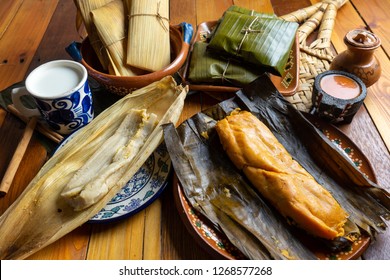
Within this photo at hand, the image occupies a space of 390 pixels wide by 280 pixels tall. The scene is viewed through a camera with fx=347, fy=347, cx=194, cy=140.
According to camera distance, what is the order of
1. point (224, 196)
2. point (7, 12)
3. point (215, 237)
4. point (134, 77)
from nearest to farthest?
point (215, 237)
point (224, 196)
point (134, 77)
point (7, 12)

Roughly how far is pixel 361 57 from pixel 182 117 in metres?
0.69

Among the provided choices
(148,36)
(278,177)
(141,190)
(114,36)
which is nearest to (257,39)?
(148,36)

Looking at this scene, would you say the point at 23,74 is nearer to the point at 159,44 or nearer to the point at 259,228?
the point at 159,44

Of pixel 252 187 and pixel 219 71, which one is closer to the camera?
pixel 252 187

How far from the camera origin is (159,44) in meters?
1.36

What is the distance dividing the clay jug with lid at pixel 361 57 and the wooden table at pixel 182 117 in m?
0.11

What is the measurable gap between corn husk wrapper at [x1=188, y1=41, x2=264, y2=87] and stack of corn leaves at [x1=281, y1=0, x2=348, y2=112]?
18 centimetres

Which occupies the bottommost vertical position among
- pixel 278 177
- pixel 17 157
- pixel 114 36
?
pixel 17 157

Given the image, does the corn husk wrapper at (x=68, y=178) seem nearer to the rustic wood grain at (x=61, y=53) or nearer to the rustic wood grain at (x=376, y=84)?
the rustic wood grain at (x=61, y=53)

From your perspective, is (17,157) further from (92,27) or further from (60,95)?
(92,27)

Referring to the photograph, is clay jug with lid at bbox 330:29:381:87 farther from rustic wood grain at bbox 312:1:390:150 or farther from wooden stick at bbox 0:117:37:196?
wooden stick at bbox 0:117:37:196

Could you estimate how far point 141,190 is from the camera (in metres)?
1.04
